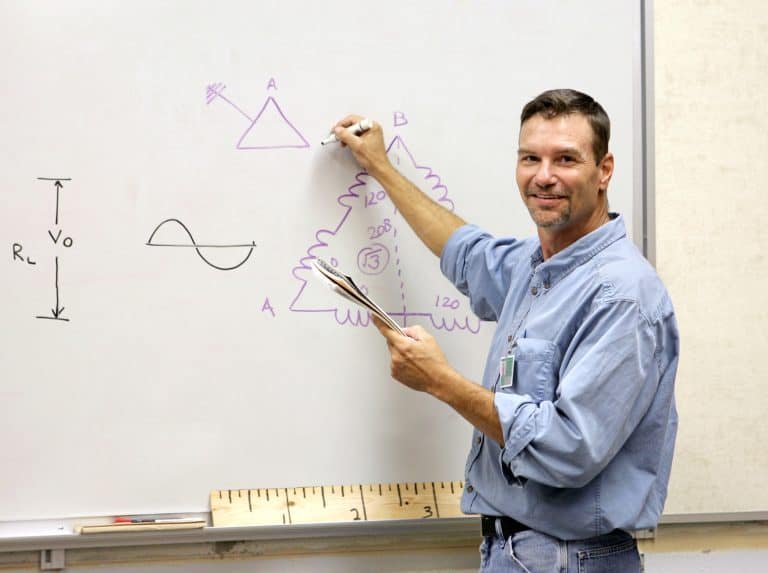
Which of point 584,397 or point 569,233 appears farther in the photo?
point 569,233

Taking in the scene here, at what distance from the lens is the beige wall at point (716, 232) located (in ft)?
6.91

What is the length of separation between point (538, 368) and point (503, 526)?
28 cm

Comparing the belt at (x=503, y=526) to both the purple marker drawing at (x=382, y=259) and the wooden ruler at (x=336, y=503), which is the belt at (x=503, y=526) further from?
the purple marker drawing at (x=382, y=259)

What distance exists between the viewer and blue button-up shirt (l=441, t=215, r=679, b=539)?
150 cm

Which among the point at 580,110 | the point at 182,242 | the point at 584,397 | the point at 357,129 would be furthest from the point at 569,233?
the point at 182,242

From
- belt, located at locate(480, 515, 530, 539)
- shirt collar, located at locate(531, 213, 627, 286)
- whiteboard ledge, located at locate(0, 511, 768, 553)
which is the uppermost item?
shirt collar, located at locate(531, 213, 627, 286)

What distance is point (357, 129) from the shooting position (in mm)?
1917

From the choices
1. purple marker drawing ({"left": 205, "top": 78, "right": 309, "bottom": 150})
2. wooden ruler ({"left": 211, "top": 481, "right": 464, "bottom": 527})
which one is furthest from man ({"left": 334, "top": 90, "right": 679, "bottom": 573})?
purple marker drawing ({"left": 205, "top": 78, "right": 309, "bottom": 150})

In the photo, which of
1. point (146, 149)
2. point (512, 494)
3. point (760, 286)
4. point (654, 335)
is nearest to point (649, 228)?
point (760, 286)

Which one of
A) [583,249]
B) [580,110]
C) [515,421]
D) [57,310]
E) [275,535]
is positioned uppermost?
[580,110]

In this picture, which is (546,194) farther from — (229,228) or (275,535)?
(275,535)

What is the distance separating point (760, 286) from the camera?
2.15 metres

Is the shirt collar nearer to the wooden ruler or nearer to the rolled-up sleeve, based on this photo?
the rolled-up sleeve

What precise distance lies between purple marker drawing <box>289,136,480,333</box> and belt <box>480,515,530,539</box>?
16.9 inches
